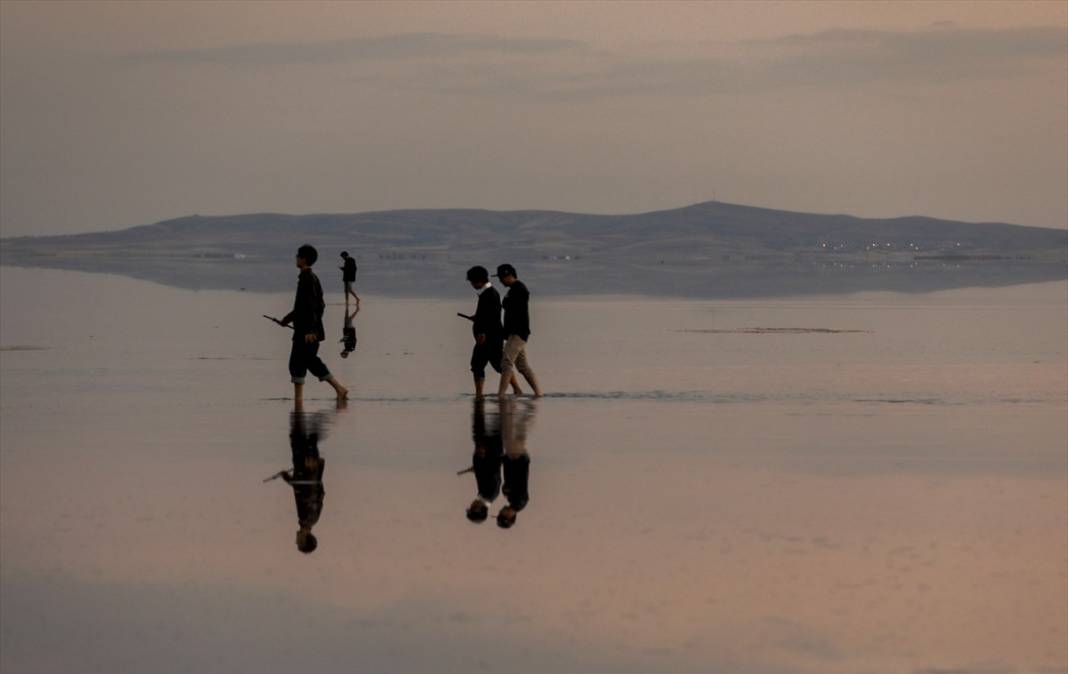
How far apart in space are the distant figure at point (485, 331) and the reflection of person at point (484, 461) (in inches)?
50.9

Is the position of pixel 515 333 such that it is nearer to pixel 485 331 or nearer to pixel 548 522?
pixel 485 331

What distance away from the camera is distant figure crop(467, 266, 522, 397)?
72.5ft

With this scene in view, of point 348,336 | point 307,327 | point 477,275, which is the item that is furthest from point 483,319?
point 348,336

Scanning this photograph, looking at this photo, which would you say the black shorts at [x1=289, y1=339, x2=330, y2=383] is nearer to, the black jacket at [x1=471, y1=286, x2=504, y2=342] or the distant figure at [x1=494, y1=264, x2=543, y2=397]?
the black jacket at [x1=471, y1=286, x2=504, y2=342]

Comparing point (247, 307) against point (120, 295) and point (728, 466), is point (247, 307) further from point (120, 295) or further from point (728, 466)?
point (728, 466)

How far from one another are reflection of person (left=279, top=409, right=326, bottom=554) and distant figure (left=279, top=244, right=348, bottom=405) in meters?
1.03

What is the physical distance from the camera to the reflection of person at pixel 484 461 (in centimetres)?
1326

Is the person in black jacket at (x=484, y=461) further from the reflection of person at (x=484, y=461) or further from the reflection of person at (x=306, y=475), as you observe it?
the reflection of person at (x=306, y=475)

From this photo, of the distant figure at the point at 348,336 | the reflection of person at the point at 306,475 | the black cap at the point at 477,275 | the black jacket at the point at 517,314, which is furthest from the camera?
the distant figure at the point at 348,336

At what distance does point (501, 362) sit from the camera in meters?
22.3

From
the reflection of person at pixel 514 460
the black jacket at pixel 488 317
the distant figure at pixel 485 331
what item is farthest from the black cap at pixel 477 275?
the reflection of person at pixel 514 460

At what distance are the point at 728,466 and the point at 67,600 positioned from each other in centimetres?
650

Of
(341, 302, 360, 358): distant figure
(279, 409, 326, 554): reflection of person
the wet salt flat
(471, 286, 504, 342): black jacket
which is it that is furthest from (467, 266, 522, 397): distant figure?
(341, 302, 360, 358): distant figure

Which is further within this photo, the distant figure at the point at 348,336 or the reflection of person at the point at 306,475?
the distant figure at the point at 348,336
